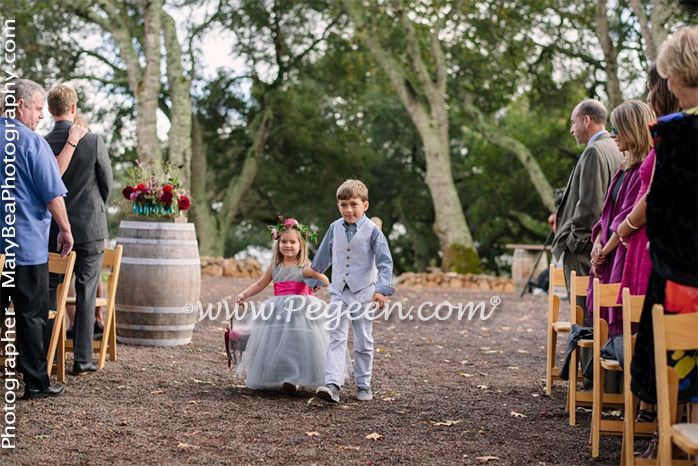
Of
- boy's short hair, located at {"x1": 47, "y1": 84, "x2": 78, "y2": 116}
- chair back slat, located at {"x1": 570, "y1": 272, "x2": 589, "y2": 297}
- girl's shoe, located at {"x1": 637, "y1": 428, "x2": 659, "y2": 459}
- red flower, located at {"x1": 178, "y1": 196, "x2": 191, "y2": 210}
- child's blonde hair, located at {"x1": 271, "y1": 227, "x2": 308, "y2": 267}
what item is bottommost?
girl's shoe, located at {"x1": 637, "y1": 428, "x2": 659, "y2": 459}

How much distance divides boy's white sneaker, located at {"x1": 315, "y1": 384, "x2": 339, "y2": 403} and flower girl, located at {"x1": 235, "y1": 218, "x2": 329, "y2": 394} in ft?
0.76

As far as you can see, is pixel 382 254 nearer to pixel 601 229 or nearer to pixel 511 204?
pixel 601 229

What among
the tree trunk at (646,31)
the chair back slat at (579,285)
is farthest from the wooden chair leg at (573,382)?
the tree trunk at (646,31)

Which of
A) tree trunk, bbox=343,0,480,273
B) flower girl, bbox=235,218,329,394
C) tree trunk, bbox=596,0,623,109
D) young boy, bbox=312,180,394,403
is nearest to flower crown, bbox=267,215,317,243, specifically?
flower girl, bbox=235,218,329,394

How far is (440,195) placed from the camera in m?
17.9

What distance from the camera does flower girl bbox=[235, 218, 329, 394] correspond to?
580 centimetres

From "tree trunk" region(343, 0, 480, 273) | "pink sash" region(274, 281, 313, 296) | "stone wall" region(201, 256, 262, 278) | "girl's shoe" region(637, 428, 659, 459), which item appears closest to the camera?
"girl's shoe" region(637, 428, 659, 459)

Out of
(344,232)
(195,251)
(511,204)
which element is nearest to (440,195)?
(511,204)

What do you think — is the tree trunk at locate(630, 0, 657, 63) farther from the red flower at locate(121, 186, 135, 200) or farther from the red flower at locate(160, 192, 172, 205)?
the red flower at locate(121, 186, 135, 200)

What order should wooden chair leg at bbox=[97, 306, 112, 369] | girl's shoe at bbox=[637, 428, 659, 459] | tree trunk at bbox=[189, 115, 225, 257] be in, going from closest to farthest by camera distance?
girl's shoe at bbox=[637, 428, 659, 459] → wooden chair leg at bbox=[97, 306, 112, 369] → tree trunk at bbox=[189, 115, 225, 257]

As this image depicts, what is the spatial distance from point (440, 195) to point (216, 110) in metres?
9.64

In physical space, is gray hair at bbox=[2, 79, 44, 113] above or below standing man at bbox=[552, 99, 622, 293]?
above

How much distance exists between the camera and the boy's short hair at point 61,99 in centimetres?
612

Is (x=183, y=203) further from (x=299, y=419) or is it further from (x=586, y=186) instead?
(x=586, y=186)
